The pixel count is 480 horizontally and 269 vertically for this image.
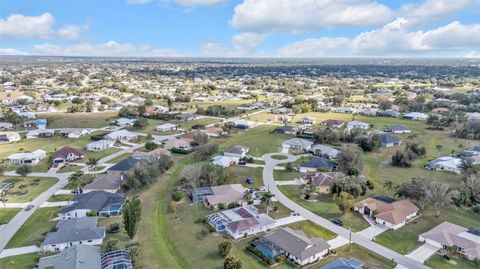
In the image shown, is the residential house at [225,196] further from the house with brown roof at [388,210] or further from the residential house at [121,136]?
the residential house at [121,136]

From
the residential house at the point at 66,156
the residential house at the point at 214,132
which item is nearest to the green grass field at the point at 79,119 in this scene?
the residential house at the point at 66,156

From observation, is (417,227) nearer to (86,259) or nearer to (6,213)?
(86,259)

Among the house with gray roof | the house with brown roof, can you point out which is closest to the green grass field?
the house with gray roof

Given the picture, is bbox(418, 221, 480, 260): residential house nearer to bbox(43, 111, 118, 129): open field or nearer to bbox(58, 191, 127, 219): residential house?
bbox(58, 191, 127, 219): residential house

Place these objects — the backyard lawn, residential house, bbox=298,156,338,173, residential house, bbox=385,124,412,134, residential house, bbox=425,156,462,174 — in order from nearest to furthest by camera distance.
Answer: the backyard lawn, residential house, bbox=298,156,338,173, residential house, bbox=425,156,462,174, residential house, bbox=385,124,412,134

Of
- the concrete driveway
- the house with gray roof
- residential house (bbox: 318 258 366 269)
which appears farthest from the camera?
the house with gray roof

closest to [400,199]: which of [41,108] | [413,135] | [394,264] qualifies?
[394,264]
